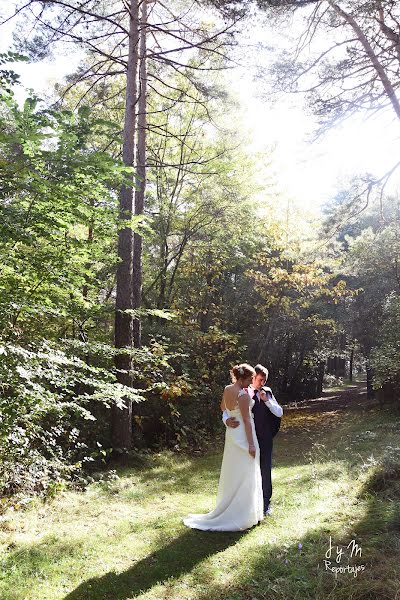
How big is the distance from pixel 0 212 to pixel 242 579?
4178mm

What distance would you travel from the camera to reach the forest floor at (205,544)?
11.7ft

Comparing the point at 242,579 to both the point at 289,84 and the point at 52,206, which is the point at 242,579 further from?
the point at 289,84

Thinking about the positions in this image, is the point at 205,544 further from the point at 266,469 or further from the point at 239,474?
the point at 266,469

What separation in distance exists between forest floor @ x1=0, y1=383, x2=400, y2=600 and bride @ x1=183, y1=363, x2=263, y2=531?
142 millimetres

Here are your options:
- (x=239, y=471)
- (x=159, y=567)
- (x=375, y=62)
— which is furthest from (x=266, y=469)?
(x=375, y=62)

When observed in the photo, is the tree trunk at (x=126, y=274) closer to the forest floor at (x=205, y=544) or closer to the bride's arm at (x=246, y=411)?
the forest floor at (x=205, y=544)

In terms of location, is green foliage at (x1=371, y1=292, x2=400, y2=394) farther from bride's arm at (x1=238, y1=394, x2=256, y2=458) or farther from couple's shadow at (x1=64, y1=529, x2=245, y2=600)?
couple's shadow at (x1=64, y1=529, x2=245, y2=600)

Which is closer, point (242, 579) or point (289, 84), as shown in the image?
point (242, 579)

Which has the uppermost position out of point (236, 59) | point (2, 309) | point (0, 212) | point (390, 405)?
point (236, 59)

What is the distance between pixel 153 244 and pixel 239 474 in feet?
37.2

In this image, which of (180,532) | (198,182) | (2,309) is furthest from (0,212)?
(198,182)

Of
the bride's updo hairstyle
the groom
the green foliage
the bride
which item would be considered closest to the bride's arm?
the bride

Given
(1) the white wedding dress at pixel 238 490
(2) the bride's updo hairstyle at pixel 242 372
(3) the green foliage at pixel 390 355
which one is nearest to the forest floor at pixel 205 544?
(1) the white wedding dress at pixel 238 490

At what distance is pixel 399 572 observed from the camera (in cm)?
337
